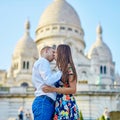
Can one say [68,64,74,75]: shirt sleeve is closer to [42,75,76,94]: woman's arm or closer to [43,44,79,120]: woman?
[43,44,79,120]: woman

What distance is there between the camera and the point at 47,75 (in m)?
5.36

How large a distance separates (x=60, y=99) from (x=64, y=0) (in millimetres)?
71210

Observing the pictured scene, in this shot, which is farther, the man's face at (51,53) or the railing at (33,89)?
the railing at (33,89)

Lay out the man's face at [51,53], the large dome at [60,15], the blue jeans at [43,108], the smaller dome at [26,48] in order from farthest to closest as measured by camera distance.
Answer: the large dome at [60,15] < the smaller dome at [26,48] < the man's face at [51,53] < the blue jeans at [43,108]

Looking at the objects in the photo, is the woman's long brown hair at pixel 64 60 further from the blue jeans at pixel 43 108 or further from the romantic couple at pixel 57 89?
the blue jeans at pixel 43 108

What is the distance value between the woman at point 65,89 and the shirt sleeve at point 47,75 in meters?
0.07

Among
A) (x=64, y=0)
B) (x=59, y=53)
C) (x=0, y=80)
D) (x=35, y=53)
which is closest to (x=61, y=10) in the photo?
(x=64, y=0)

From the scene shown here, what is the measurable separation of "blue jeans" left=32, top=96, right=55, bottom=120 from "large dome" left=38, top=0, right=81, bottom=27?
6324 centimetres

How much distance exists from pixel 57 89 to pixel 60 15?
2573 inches

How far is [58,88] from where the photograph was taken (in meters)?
5.31

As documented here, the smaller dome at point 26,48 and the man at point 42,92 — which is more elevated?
the smaller dome at point 26,48

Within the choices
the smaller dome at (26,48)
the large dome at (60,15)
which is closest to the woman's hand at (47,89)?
the smaller dome at (26,48)

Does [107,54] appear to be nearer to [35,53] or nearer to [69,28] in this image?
[69,28]

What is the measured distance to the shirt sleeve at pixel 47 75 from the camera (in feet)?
17.5
